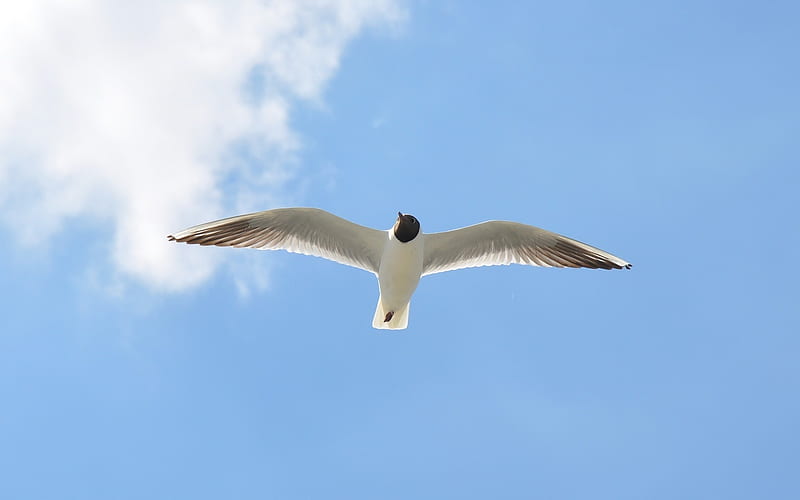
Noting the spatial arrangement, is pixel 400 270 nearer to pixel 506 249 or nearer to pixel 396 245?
pixel 396 245

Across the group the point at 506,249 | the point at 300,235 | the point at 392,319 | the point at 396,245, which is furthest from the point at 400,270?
the point at 506,249

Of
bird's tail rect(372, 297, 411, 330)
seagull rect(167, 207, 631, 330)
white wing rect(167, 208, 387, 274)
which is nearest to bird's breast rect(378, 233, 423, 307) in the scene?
seagull rect(167, 207, 631, 330)

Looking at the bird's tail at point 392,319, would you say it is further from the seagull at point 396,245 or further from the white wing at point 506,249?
the white wing at point 506,249

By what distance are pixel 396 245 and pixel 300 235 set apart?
126 centimetres

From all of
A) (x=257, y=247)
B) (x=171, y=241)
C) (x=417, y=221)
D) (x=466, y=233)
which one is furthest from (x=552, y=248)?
(x=171, y=241)

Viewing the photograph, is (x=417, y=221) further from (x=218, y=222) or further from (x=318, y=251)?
(x=218, y=222)

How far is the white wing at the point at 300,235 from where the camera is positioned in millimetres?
9766

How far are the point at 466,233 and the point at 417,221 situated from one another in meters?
0.69

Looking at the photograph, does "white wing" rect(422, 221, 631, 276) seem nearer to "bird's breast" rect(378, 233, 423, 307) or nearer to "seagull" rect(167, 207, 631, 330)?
"seagull" rect(167, 207, 631, 330)

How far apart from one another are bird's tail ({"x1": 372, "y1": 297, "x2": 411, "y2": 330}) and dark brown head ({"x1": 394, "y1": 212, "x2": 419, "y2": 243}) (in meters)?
0.92

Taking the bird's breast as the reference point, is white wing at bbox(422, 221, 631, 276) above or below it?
above

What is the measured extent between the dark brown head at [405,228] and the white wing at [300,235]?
1.14 ft

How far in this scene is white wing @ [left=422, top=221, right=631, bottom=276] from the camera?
10.2 meters

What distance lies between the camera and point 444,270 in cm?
1047
